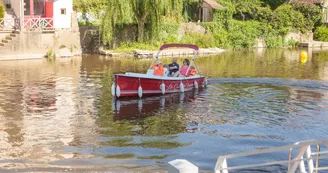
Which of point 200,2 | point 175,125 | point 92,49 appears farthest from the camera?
point 200,2

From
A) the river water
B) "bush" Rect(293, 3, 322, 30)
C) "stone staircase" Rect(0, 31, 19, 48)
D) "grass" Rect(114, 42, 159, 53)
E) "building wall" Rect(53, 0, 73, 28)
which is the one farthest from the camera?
"bush" Rect(293, 3, 322, 30)

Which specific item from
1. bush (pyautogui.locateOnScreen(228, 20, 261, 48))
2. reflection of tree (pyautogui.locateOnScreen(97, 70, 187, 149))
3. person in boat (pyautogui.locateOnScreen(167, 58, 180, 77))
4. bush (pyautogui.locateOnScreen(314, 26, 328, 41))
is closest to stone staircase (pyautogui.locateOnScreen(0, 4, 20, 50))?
person in boat (pyautogui.locateOnScreen(167, 58, 180, 77))

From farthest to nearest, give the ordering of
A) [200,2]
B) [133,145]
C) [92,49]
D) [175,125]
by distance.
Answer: [200,2], [92,49], [175,125], [133,145]

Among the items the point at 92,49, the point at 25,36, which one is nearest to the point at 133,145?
the point at 25,36

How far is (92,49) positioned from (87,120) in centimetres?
2354

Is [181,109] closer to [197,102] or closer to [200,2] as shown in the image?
[197,102]

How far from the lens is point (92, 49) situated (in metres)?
38.8

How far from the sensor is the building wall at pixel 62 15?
35938mm

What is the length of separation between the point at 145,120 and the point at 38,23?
20.6 meters

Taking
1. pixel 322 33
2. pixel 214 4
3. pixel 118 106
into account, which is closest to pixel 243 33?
pixel 214 4

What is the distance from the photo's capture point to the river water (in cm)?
1177

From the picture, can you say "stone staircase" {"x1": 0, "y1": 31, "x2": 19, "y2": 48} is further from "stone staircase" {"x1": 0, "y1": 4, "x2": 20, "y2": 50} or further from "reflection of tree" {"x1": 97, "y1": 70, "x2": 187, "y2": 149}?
"reflection of tree" {"x1": 97, "y1": 70, "x2": 187, "y2": 149}

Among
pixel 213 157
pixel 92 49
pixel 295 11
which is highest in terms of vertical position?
pixel 295 11

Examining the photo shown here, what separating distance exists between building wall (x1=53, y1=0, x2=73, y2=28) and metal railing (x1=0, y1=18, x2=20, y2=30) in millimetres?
3141
